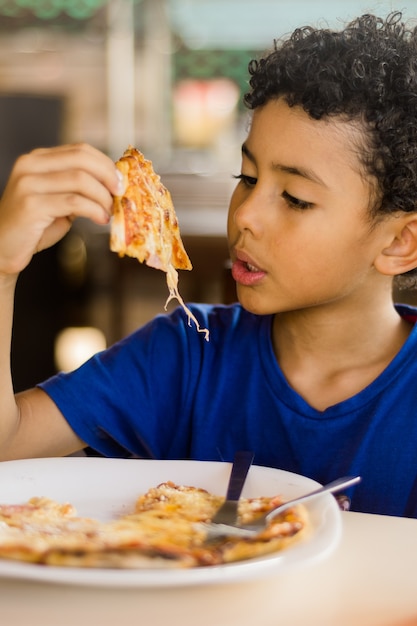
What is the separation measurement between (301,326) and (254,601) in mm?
707

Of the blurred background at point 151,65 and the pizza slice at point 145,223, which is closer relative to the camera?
the pizza slice at point 145,223

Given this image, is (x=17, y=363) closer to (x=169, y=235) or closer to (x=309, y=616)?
(x=169, y=235)

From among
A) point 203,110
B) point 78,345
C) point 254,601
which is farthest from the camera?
point 203,110

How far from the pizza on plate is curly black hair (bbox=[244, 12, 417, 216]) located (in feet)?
1.85

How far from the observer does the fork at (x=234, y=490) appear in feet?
2.83

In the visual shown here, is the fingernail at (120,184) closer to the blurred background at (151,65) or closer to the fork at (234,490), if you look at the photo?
the fork at (234,490)

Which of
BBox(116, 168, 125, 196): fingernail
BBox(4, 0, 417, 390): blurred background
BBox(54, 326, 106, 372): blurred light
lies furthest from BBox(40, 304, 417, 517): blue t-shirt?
BBox(4, 0, 417, 390): blurred background

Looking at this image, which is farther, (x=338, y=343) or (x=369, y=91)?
(x=338, y=343)

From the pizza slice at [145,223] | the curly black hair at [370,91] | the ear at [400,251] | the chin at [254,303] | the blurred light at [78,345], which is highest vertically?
the curly black hair at [370,91]

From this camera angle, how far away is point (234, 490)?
3.07 ft

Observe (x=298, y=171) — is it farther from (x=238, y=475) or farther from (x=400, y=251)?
(x=238, y=475)

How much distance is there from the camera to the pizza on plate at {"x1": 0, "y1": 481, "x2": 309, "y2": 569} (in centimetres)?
73

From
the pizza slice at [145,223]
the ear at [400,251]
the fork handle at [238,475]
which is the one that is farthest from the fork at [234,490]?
the ear at [400,251]

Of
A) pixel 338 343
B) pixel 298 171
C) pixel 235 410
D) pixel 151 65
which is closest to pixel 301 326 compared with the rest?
pixel 338 343
